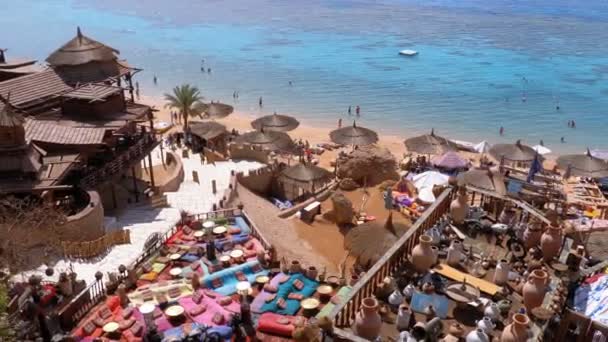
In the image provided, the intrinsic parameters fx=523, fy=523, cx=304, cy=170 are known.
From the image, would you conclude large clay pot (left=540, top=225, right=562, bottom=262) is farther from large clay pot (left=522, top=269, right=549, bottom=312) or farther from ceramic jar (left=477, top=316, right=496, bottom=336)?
ceramic jar (left=477, top=316, right=496, bottom=336)

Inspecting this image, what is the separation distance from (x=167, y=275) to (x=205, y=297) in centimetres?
205

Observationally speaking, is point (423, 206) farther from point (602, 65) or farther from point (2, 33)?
point (2, 33)

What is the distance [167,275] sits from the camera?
15695 mm

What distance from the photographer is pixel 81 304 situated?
1381 centimetres

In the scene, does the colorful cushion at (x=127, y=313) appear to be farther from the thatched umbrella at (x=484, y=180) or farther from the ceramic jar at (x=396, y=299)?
the thatched umbrella at (x=484, y=180)

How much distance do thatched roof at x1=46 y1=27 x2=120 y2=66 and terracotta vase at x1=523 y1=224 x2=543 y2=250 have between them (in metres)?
22.7

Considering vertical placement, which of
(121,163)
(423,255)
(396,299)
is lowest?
(121,163)

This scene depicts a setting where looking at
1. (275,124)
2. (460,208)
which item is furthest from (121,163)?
(460,208)

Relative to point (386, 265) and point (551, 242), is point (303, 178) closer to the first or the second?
point (386, 265)

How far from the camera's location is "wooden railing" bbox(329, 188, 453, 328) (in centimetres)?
976

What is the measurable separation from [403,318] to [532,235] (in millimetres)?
4524

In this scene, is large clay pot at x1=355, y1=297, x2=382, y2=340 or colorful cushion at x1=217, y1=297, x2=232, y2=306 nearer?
large clay pot at x1=355, y1=297, x2=382, y2=340

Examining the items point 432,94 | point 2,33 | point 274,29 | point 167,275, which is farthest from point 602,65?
point 2,33

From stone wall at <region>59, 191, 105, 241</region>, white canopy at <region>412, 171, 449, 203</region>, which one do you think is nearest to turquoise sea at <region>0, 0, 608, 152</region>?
white canopy at <region>412, 171, 449, 203</region>
